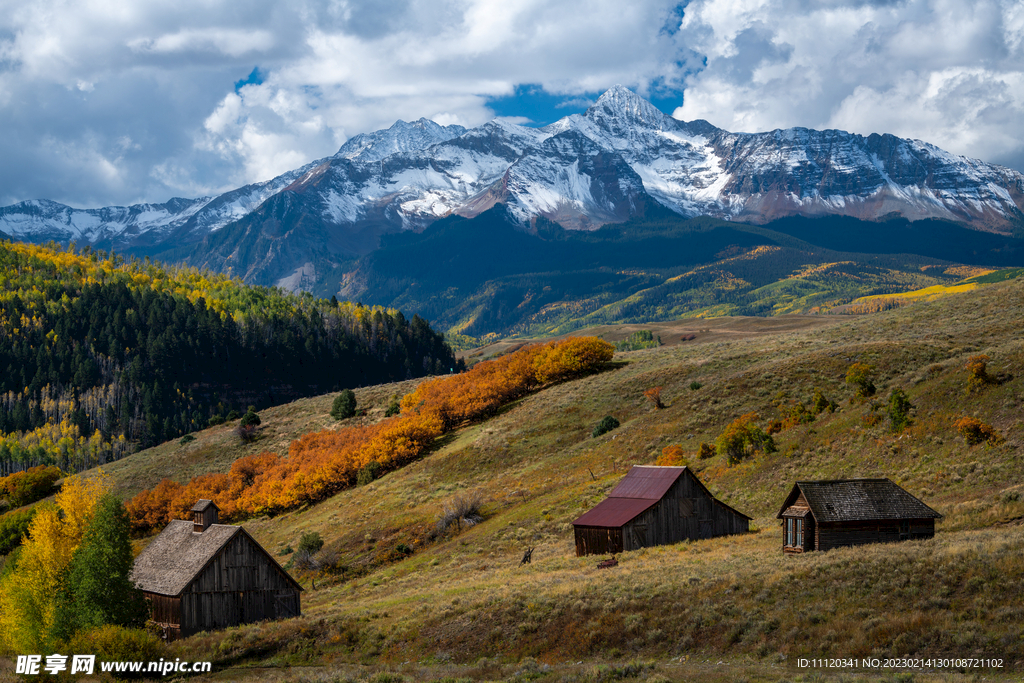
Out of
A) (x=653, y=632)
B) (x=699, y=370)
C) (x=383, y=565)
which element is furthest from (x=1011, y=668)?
(x=699, y=370)

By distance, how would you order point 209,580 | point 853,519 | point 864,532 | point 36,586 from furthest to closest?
point 209,580 < point 36,586 < point 864,532 < point 853,519

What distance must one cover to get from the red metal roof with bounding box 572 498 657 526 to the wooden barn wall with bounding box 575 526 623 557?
339 millimetres

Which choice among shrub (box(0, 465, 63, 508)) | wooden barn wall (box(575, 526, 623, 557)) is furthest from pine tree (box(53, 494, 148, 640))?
shrub (box(0, 465, 63, 508))

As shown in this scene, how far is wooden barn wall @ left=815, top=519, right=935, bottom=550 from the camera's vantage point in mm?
38594

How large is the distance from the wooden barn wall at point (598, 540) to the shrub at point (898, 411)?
2145 cm

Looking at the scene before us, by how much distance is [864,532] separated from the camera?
128 feet

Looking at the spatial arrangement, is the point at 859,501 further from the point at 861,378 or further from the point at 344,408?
the point at 344,408

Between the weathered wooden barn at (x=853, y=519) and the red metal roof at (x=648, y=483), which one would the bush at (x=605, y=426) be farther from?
the weathered wooden barn at (x=853, y=519)

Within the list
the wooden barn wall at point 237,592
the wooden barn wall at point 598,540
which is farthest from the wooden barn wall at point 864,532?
the wooden barn wall at point 237,592

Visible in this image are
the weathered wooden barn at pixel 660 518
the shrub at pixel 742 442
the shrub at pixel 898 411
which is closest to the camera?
the weathered wooden barn at pixel 660 518

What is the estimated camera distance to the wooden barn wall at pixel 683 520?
48719 millimetres

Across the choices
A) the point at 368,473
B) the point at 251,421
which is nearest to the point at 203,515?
the point at 368,473

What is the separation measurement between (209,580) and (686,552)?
26.2m

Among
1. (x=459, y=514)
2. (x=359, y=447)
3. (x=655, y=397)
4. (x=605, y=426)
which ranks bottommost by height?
(x=459, y=514)
